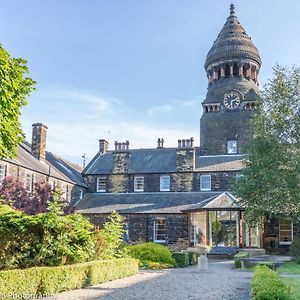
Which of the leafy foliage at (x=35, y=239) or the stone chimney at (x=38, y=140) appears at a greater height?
the stone chimney at (x=38, y=140)

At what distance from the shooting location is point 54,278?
13.8 metres

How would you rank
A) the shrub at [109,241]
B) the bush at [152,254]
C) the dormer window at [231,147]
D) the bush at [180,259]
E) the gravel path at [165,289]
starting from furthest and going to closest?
the dormer window at [231,147] < the bush at [180,259] < the bush at [152,254] < the shrub at [109,241] < the gravel path at [165,289]

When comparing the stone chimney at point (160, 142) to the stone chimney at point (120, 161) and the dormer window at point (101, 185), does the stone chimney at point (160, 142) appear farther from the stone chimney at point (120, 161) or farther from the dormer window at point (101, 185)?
the dormer window at point (101, 185)

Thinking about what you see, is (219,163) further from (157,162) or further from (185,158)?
(157,162)

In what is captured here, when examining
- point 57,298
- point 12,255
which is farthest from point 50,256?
point 57,298

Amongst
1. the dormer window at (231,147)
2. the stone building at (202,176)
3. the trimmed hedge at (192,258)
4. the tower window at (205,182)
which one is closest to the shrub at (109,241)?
the trimmed hedge at (192,258)

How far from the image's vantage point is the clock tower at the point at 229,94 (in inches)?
1740

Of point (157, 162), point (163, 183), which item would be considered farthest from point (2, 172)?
point (157, 162)

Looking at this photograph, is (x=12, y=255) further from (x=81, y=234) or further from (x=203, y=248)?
(x=203, y=248)

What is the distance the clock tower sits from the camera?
4419cm

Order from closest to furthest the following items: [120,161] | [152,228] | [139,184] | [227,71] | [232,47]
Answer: [152,228]
[139,184]
[120,161]
[232,47]
[227,71]

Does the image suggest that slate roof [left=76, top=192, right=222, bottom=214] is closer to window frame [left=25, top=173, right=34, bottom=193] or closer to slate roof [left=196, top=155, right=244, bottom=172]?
slate roof [left=196, top=155, right=244, bottom=172]

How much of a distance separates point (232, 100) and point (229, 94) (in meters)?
0.71

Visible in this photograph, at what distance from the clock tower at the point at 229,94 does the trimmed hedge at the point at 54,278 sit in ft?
92.9
